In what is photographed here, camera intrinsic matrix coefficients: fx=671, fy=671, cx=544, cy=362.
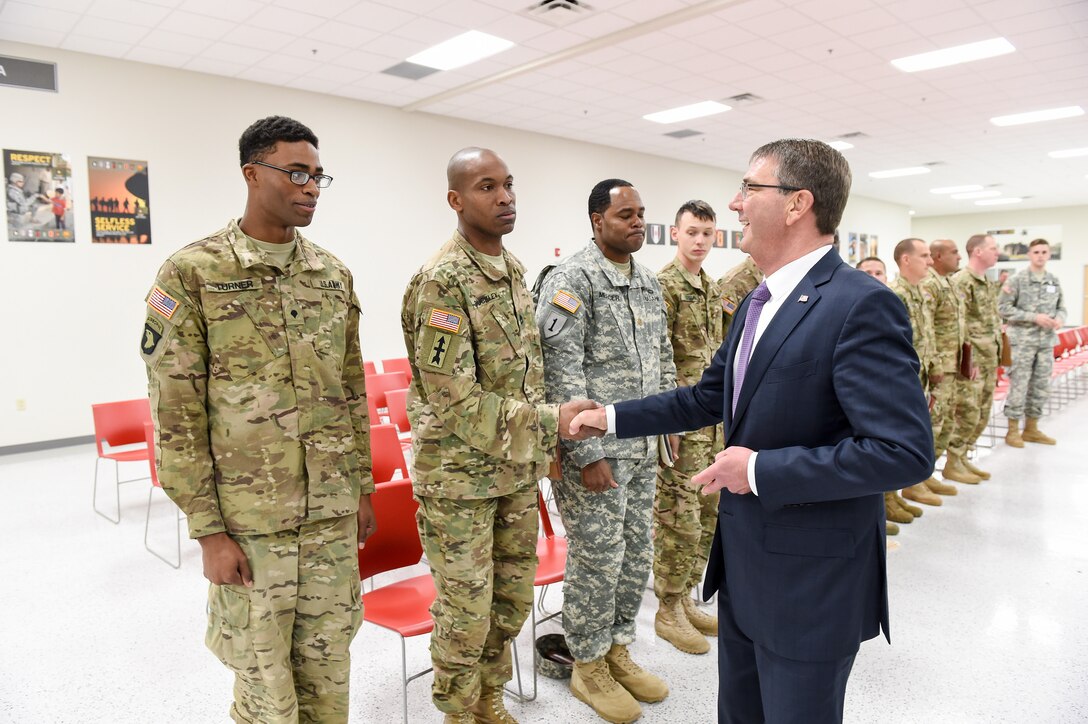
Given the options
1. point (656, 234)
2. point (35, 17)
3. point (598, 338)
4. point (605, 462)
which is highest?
point (35, 17)

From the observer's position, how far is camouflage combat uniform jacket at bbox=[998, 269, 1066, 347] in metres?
6.70

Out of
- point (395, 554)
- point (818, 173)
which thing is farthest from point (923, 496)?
point (818, 173)

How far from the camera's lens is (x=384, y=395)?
4996mm

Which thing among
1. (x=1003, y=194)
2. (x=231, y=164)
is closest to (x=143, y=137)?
(x=231, y=164)

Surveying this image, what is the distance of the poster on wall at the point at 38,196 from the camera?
5938 millimetres

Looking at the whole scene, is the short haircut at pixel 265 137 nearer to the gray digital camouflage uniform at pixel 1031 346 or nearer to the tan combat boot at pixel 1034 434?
the gray digital camouflage uniform at pixel 1031 346

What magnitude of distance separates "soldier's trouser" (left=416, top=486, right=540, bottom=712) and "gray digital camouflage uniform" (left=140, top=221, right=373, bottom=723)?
0.28m

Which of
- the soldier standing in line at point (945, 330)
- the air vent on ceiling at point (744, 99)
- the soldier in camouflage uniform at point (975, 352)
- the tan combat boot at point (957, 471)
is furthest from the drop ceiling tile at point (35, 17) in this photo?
the tan combat boot at point (957, 471)

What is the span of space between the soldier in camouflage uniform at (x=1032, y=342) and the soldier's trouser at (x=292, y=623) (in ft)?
22.9

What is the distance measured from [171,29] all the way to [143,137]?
4.29ft

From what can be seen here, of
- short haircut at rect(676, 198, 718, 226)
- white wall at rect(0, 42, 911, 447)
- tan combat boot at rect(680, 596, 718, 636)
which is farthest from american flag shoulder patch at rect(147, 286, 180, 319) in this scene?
white wall at rect(0, 42, 911, 447)

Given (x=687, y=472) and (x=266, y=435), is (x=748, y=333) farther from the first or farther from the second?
(x=687, y=472)

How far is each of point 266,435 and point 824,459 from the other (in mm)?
1256

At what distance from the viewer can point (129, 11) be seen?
209 inches
